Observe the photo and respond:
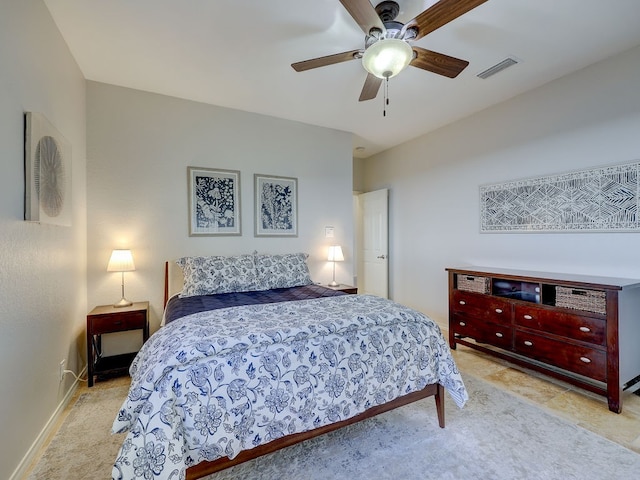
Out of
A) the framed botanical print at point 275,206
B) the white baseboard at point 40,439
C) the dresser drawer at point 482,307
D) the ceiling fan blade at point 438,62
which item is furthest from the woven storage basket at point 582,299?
the white baseboard at point 40,439

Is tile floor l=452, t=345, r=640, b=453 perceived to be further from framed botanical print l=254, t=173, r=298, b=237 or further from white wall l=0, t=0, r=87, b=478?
white wall l=0, t=0, r=87, b=478

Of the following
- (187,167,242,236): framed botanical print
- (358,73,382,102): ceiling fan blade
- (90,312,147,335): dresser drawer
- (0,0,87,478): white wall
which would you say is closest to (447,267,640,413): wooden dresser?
(358,73,382,102): ceiling fan blade

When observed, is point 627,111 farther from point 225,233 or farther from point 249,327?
point 225,233

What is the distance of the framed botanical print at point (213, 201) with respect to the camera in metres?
3.34

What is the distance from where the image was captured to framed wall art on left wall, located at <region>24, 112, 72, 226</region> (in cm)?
172

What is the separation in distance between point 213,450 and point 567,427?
2.24 metres

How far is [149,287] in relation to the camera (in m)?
3.16

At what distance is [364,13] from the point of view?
1.69 m

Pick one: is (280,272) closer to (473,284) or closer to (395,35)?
(473,284)

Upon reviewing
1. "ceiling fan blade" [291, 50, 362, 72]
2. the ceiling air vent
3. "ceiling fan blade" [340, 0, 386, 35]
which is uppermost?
the ceiling air vent

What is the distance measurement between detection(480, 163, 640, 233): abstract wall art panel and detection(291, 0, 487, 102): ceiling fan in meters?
1.62

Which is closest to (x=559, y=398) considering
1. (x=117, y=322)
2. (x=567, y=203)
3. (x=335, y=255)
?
(x=567, y=203)

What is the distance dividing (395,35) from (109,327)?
10.6ft

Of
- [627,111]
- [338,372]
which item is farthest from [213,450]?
[627,111]
